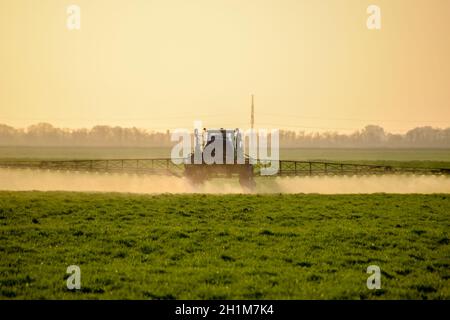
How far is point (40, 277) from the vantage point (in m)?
9.45

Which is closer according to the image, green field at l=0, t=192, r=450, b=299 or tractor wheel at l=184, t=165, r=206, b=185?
green field at l=0, t=192, r=450, b=299

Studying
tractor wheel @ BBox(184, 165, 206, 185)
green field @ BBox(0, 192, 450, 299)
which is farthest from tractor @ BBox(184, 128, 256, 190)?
green field @ BBox(0, 192, 450, 299)

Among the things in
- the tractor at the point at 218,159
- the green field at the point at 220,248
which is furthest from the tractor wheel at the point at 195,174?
the green field at the point at 220,248

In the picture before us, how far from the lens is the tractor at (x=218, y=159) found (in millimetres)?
32312

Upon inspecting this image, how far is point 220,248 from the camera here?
39.8ft

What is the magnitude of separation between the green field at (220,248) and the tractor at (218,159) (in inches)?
450

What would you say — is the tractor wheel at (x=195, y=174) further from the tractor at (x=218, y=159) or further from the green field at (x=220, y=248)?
the green field at (x=220, y=248)

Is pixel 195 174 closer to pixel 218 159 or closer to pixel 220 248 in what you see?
pixel 218 159

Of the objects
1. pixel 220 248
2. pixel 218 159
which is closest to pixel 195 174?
pixel 218 159

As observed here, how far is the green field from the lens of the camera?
877cm

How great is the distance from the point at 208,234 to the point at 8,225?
24.2ft

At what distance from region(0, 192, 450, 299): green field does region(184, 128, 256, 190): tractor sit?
11423mm

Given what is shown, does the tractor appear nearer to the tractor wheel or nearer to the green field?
the tractor wheel
